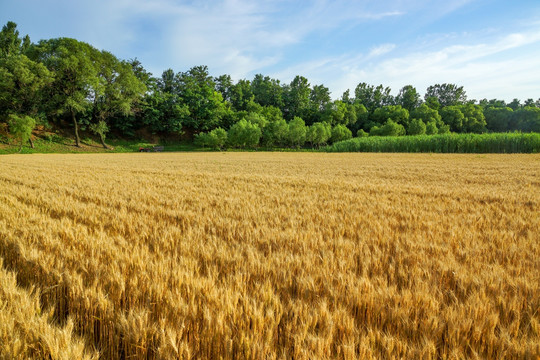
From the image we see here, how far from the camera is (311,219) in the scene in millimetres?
3912

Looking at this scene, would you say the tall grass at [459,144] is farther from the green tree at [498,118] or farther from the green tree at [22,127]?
the green tree at [498,118]

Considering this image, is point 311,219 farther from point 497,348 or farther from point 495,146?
point 495,146

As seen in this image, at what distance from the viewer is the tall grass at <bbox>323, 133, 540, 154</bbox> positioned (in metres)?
33.2

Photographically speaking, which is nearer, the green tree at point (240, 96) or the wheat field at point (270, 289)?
the wheat field at point (270, 289)

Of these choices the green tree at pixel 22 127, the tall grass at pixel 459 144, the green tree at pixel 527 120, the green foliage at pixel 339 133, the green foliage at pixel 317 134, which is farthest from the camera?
the green tree at pixel 527 120

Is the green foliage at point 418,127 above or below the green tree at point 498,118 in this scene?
below

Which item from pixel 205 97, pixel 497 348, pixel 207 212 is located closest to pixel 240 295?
pixel 497 348

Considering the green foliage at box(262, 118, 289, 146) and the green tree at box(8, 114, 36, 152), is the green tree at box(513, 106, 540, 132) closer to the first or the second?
the green foliage at box(262, 118, 289, 146)

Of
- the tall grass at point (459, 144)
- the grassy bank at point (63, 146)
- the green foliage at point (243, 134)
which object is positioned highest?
the green foliage at point (243, 134)

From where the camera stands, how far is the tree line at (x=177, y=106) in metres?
42.5

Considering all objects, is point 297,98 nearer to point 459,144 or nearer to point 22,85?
point 459,144

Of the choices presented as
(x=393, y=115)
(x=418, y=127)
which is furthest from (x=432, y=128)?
(x=393, y=115)

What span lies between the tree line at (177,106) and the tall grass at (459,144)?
2303cm

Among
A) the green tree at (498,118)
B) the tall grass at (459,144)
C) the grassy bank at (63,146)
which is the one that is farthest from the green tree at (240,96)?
the green tree at (498,118)
